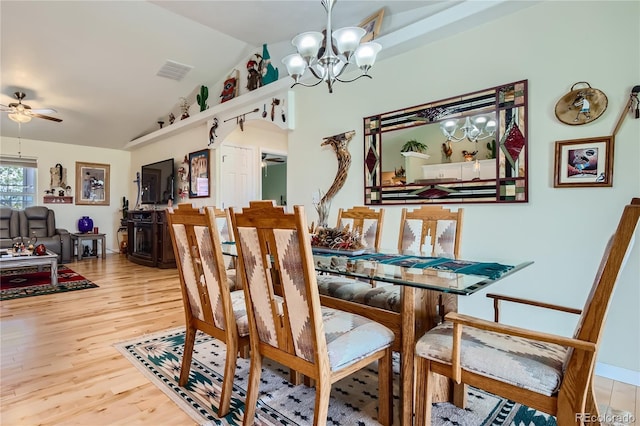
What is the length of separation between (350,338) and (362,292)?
0.77 meters

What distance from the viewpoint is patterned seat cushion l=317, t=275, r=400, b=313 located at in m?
2.03

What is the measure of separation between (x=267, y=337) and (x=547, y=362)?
1.06 meters

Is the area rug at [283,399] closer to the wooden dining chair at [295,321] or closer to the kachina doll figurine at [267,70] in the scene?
the wooden dining chair at [295,321]

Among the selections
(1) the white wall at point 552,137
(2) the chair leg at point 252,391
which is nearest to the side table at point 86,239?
(1) the white wall at point 552,137

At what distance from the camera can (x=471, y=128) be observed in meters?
2.77

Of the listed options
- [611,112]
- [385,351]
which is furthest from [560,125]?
[385,351]

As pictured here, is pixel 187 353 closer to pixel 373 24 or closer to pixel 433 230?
pixel 433 230

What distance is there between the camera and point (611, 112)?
2.16 metres

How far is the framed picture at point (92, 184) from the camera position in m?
7.39

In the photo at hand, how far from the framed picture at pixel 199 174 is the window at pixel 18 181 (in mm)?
3633

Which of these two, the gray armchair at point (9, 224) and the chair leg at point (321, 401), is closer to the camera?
the chair leg at point (321, 401)

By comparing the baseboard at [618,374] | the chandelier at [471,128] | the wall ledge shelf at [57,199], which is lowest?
the baseboard at [618,374]

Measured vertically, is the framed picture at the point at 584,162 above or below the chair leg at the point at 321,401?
above

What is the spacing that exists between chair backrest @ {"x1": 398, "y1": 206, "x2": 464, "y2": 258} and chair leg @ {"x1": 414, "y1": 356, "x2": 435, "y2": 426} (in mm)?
955
